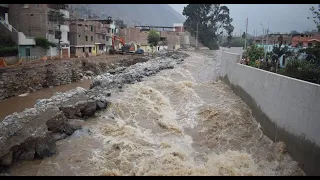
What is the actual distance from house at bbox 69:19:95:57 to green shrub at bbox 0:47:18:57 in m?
9.47

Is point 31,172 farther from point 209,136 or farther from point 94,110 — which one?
point 209,136

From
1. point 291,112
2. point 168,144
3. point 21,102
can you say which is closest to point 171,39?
point 21,102

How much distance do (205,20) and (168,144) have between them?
6786 cm

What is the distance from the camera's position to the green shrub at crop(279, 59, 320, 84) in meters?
11.8

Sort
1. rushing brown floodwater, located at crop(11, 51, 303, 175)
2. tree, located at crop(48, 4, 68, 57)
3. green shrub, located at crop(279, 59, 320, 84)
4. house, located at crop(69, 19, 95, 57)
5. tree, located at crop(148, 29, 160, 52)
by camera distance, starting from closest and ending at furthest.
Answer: rushing brown floodwater, located at crop(11, 51, 303, 175) → green shrub, located at crop(279, 59, 320, 84) → tree, located at crop(48, 4, 68, 57) → house, located at crop(69, 19, 95, 57) → tree, located at crop(148, 29, 160, 52)

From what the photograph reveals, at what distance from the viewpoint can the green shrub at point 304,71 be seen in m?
11.8

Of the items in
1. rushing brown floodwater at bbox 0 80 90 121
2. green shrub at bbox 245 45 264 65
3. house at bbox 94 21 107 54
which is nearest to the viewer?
rushing brown floodwater at bbox 0 80 90 121

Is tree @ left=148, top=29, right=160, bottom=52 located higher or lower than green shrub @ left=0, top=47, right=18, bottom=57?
higher

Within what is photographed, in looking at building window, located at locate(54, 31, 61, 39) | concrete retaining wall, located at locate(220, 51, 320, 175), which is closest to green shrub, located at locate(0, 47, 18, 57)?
building window, located at locate(54, 31, 61, 39)

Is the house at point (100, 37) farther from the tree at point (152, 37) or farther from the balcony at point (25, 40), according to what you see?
the balcony at point (25, 40)

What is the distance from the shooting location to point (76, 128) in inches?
400

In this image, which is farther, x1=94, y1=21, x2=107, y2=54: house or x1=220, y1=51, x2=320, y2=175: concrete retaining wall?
x1=94, y1=21, x2=107, y2=54: house

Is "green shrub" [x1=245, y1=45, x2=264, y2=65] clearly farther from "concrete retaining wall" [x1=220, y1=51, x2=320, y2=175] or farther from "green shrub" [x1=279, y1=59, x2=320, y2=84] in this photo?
"concrete retaining wall" [x1=220, y1=51, x2=320, y2=175]

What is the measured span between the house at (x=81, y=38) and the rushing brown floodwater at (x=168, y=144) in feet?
64.1
